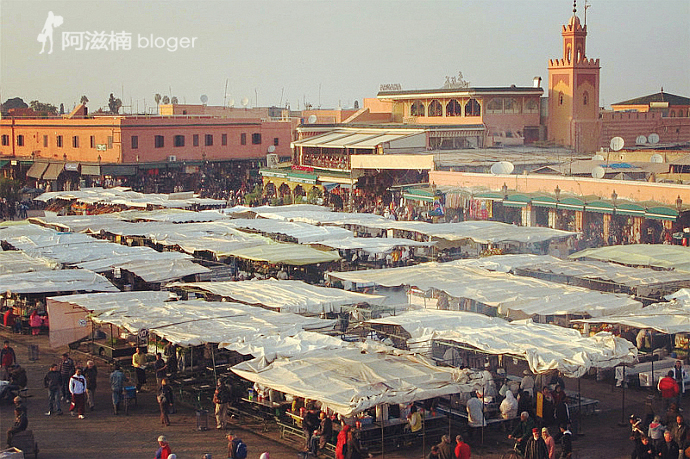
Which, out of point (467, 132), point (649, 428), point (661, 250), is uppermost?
point (467, 132)

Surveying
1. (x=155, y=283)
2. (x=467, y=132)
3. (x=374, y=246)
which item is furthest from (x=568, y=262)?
(x=467, y=132)

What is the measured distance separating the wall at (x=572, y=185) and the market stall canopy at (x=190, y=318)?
14.8 meters

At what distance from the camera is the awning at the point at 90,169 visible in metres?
51.8

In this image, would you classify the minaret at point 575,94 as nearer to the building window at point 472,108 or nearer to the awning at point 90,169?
the building window at point 472,108

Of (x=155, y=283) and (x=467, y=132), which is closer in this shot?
(x=155, y=283)

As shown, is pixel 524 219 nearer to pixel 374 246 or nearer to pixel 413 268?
pixel 374 246

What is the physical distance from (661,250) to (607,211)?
614 centimetres

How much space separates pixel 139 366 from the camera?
15930mm

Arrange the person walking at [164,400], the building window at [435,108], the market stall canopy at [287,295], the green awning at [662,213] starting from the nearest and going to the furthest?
the person walking at [164,400], the market stall canopy at [287,295], the green awning at [662,213], the building window at [435,108]

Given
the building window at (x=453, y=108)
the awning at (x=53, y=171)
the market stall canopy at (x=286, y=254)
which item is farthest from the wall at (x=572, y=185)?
the awning at (x=53, y=171)

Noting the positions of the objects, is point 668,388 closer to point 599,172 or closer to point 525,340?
point 525,340

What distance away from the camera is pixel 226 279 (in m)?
23.1

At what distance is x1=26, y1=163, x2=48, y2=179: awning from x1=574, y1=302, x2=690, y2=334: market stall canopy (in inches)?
1770

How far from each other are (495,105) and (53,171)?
A: 964 inches
